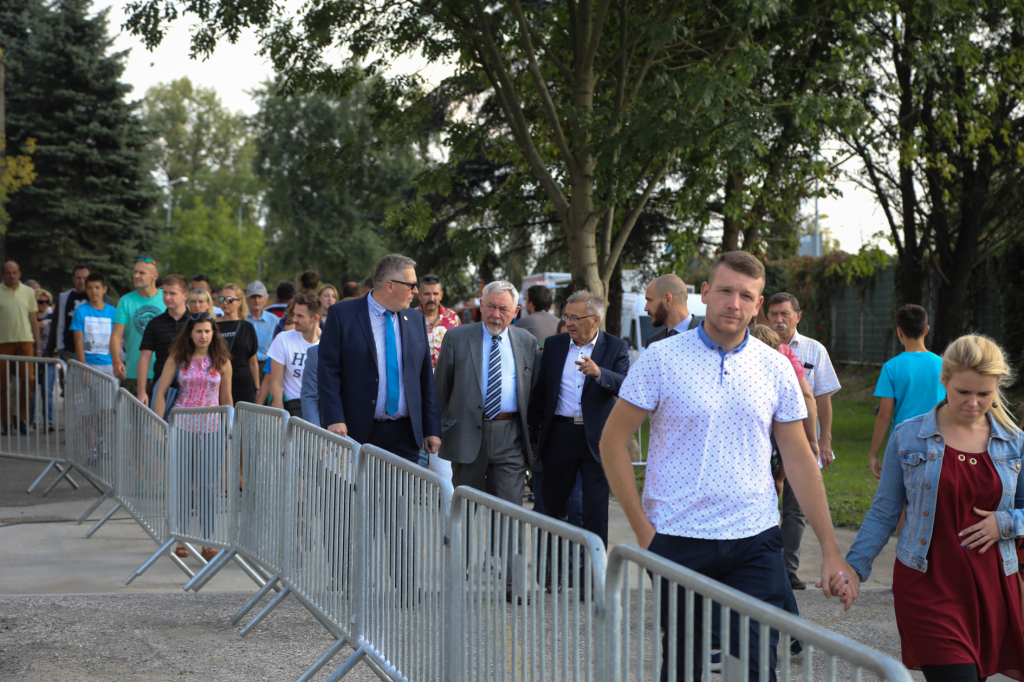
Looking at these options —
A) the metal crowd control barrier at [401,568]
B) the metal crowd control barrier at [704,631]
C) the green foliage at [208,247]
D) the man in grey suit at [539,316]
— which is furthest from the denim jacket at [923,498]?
the green foliage at [208,247]

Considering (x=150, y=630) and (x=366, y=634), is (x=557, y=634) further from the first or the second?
(x=150, y=630)

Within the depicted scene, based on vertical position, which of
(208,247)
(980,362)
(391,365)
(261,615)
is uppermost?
(208,247)

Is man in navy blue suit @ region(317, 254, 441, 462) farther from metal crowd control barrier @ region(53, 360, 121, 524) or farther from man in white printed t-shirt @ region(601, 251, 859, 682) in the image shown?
man in white printed t-shirt @ region(601, 251, 859, 682)

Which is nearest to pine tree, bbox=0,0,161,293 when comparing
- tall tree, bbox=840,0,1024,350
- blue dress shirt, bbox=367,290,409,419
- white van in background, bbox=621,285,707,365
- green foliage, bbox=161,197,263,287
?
green foliage, bbox=161,197,263,287

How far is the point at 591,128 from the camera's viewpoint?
1087cm

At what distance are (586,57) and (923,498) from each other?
8.90 metres

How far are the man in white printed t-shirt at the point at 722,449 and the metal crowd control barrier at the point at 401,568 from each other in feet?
2.21

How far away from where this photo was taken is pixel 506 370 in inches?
254

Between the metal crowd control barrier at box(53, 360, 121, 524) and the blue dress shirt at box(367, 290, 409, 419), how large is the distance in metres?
2.71

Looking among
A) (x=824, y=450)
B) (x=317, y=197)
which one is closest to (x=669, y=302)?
(x=824, y=450)

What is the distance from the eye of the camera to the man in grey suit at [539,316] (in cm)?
948

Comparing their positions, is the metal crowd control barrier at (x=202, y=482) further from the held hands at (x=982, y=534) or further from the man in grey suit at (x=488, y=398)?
the held hands at (x=982, y=534)

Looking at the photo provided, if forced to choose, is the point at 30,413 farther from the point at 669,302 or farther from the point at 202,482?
the point at 669,302

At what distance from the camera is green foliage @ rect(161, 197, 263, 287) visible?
52781mm
